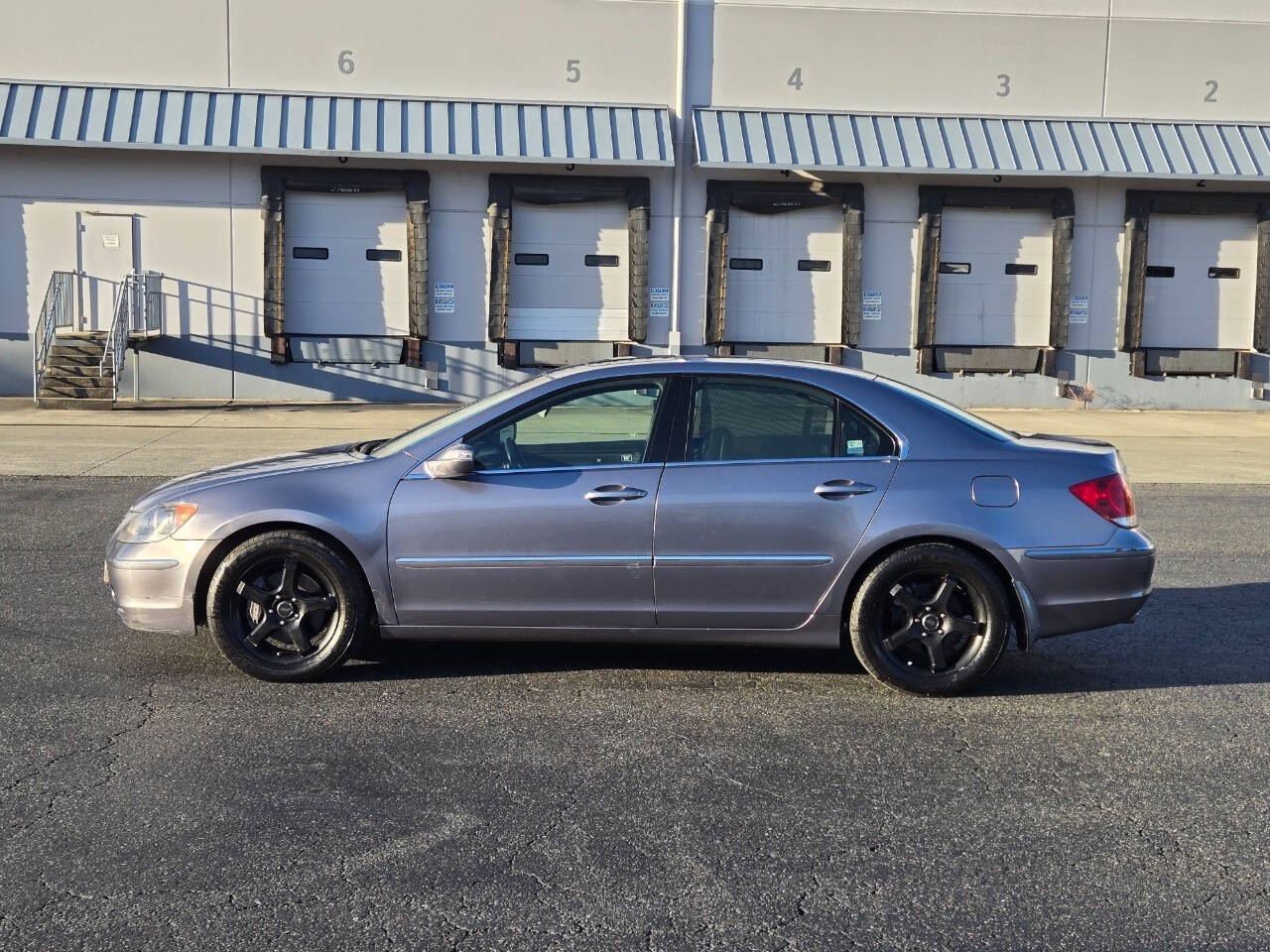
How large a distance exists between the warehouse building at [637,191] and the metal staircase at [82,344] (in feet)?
0.44

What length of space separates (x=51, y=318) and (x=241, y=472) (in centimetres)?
1645

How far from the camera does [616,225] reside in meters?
22.7

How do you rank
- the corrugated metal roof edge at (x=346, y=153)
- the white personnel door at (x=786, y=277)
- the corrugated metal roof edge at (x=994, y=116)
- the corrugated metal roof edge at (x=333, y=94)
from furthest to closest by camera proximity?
1. the white personnel door at (x=786, y=277)
2. the corrugated metal roof edge at (x=994, y=116)
3. the corrugated metal roof edge at (x=333, y=94)
4. the corrugated metal roof edge at (x=346, y=153)

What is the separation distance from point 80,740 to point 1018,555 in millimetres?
3980

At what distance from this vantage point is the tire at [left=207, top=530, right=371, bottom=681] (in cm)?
594

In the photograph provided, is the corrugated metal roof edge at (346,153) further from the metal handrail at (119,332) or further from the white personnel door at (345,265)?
the metal handrail at (119,332)

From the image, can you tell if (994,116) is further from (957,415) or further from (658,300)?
(957,415)

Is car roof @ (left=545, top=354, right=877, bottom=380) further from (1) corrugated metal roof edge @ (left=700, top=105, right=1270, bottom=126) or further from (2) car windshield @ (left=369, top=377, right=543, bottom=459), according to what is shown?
(1) corrugated metal roof edge @ (left=700, top=105, right=1270, bottom=126)

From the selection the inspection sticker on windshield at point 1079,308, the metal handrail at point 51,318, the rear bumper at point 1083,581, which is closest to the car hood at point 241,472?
the rear bumper at point 1083,581

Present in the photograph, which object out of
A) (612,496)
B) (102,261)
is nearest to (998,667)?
(612,496)

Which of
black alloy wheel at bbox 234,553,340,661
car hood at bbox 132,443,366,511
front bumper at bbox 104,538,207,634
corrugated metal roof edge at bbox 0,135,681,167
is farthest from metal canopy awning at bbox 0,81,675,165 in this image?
black alloy wheel at bbox 234,553,340,661

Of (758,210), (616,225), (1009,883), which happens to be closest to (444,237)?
(616,225)

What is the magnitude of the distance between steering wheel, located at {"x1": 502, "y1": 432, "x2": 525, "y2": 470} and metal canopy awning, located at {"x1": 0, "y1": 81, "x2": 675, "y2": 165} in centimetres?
1605

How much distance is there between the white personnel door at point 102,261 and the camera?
71.5 feet
